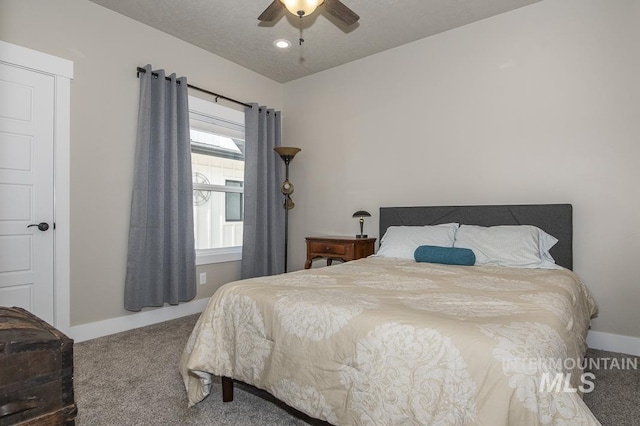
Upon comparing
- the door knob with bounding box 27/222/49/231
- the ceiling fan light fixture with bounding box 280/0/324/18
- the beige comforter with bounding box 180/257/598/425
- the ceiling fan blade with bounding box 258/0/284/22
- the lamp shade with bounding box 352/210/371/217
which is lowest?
the beige comforter with bounding box 180/257/598/425

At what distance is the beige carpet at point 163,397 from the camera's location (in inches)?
69.4

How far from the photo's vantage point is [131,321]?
10.4 feet

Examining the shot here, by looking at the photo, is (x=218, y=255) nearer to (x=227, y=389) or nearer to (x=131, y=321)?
(x=131, y=321)

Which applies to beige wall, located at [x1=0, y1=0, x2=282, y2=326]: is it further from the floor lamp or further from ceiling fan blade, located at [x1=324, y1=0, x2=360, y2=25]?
ceiling fan blade, located at [x1=324, y1=0, x2=360, y2=25]

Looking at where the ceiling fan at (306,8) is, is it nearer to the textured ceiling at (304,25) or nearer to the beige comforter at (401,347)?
the textured ceiling at (304,25)

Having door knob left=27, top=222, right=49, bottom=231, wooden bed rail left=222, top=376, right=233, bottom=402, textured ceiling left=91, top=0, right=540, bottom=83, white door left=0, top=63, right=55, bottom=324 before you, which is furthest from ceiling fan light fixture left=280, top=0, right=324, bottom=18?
door knob left=27, top=222, right=49, bottom=231

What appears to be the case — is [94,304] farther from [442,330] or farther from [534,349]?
[534,349]

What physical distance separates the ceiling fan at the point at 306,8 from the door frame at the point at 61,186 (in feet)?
5.56

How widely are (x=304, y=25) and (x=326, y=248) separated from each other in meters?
2.14

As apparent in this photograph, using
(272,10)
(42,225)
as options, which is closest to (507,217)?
(272,10)

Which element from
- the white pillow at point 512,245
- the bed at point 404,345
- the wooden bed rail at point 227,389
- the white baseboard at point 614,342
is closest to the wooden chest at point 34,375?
the bed at point 404,345

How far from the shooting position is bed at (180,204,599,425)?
106 cm

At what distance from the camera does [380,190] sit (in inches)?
151

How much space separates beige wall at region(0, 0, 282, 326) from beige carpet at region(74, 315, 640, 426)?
1.89ft
